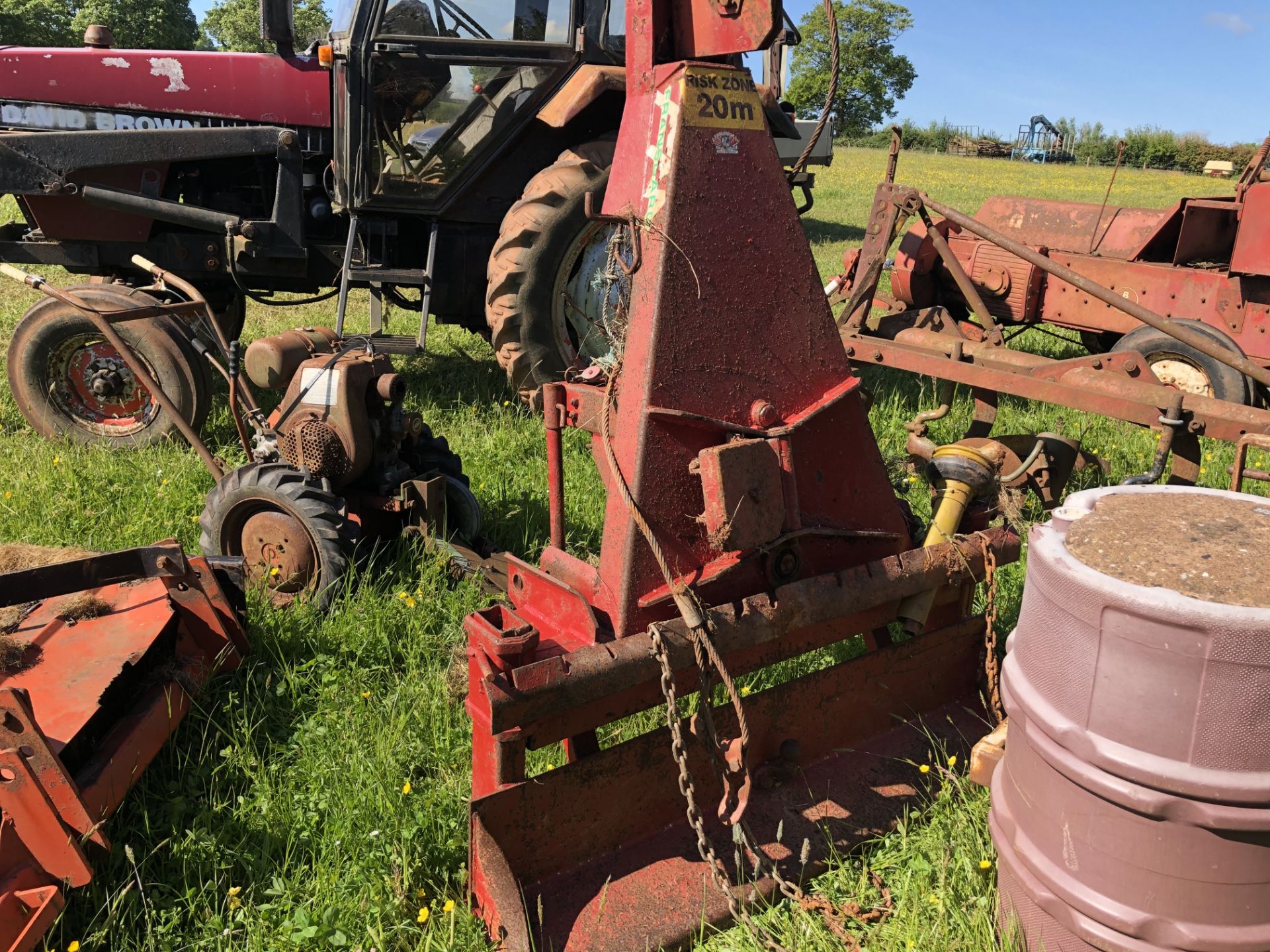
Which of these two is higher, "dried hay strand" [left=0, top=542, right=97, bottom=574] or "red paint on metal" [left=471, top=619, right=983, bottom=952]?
"dried hay strand" [left=0, top=542, right=97, bottom=574]

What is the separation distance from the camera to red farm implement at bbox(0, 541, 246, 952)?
2.02m

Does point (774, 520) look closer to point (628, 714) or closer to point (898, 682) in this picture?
point (628, 714)

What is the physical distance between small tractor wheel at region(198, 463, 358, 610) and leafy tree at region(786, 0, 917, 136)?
165ft

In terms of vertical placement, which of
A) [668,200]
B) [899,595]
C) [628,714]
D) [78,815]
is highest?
[668,200]

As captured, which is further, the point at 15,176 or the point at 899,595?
the point at 15,176

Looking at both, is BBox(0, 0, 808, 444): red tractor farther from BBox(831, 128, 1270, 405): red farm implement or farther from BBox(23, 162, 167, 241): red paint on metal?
BBox(831, 128, 1270, 405): red farm implement

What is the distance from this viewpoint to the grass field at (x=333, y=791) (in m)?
2.15

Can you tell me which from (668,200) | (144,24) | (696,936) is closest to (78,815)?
(696,936)

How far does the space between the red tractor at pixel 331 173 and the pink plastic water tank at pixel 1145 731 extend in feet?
12.0

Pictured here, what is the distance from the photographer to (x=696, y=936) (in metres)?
2.15

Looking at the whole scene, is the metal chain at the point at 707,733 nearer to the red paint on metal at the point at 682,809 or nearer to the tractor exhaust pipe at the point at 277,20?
the red paint on metal at the point at 682,809

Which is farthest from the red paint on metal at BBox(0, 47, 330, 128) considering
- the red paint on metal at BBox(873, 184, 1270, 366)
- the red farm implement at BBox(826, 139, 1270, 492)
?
the red paint on metal at BBox(873, 184, 1270, 366)

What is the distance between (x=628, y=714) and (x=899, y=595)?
80 cm

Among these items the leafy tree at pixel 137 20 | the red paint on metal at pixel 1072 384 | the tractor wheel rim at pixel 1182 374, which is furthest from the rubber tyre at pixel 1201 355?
the leafy tree at pixel 137 20
